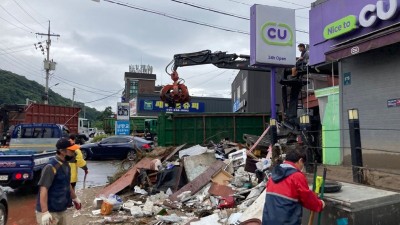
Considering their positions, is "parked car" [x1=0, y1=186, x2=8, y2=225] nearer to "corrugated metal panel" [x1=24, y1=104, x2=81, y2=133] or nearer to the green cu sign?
the green cu sign

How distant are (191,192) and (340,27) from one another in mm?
6127

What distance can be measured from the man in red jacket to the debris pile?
1.49 meters

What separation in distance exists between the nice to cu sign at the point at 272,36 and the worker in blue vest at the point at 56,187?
9.52 meters

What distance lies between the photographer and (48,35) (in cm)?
4850

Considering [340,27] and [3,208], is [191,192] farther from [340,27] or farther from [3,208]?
[340,27]

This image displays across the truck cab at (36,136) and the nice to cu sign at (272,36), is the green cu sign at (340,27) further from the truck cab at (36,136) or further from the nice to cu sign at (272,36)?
the truck cab at (36,136)

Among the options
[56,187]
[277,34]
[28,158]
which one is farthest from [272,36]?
[56,187]

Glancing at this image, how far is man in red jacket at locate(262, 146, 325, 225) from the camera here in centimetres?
388

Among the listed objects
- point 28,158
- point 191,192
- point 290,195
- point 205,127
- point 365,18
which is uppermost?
point 365,18

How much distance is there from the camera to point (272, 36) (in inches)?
549

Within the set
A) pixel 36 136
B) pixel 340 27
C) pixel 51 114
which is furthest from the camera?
pixel 51 114

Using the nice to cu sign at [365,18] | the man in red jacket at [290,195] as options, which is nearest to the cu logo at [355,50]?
the nice to cu sign at [365,18]

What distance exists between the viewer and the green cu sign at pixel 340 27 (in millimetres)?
10234

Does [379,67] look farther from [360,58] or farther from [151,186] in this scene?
[151,186]
